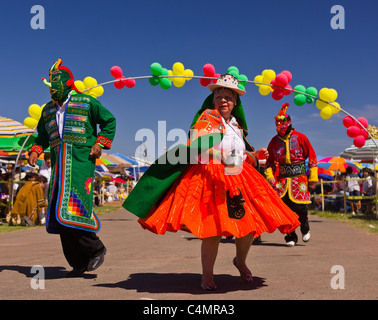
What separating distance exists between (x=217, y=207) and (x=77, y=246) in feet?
5.29

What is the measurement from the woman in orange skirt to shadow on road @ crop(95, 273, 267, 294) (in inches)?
5.1

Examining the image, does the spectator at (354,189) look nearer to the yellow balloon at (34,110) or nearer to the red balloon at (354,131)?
the red balloon at (354,131)

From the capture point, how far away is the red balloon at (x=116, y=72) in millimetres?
13453

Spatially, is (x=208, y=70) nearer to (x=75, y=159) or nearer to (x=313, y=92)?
(x=313, y=92)

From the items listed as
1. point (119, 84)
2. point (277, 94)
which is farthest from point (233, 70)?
point (119, 84)

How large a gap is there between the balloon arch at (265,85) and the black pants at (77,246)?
338 inches

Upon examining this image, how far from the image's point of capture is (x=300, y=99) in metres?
13.1

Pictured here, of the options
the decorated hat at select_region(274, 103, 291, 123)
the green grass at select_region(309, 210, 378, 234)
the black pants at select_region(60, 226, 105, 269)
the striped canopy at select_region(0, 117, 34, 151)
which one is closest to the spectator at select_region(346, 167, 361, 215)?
the green grass at select_region(309, 210, 378, 234)

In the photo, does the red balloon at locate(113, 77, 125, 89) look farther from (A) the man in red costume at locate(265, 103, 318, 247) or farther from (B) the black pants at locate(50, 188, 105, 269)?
(B) the black pants at locate(50, 188, 105, 269)

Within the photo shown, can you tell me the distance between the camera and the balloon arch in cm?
1285

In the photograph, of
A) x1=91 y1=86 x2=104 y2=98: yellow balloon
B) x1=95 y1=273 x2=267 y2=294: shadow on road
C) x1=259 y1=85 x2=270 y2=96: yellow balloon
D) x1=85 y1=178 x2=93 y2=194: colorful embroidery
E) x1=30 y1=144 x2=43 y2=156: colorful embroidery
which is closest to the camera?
x1=95 y1=273 x2=267 y2=294: shadow on road

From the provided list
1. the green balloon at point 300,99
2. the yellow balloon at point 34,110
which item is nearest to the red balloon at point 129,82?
the yellow balloon at point 34,110
